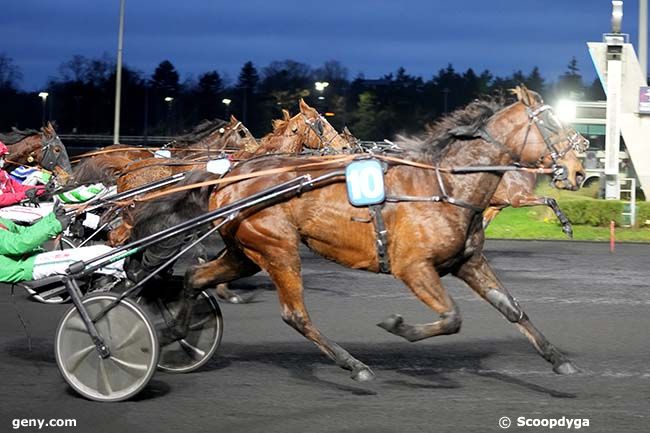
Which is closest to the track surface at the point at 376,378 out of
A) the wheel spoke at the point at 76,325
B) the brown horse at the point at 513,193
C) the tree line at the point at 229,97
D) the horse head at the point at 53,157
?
the wheel spoke at the point at 76,325

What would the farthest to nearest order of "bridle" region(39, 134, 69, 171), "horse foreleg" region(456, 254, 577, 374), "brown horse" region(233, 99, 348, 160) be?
1. "bridle" region(39, 134, 69, 171)
2. "brown horse" region(233, 99, 348, 160)
3. "horse foreleg" region(456, 254, 577, 374)

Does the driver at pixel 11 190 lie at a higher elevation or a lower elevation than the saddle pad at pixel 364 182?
lower

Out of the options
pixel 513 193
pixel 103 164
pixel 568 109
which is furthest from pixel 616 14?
pixel 103 164

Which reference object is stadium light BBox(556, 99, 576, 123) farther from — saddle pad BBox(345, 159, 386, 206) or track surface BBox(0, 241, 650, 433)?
saddle pad BBox(345, 159, 386, 206)

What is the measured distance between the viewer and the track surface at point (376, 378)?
5719 mm

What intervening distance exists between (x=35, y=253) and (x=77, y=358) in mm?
887

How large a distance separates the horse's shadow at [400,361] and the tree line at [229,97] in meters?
50.4

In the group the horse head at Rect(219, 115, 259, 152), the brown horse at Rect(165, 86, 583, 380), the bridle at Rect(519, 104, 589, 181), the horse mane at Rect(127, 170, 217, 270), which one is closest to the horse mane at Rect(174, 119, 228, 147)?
the horse head at Rect(219, 115, 259, 152)

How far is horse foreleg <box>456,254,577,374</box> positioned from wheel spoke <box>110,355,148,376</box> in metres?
2.19

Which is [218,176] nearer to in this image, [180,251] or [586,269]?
[180,251]

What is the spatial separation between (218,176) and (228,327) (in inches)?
80.3

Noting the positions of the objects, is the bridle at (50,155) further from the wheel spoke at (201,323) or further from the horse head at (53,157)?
the wheel spoke at (201,323)

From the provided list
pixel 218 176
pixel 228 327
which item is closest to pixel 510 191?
pixel 228 327

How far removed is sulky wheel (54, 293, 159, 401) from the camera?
6098 millimetres
